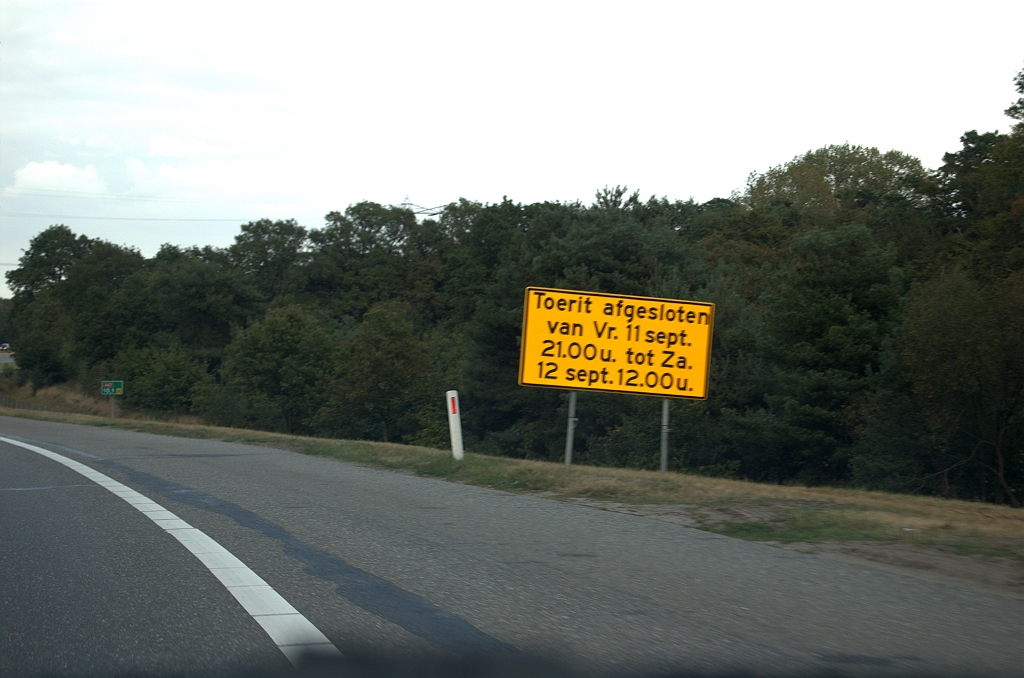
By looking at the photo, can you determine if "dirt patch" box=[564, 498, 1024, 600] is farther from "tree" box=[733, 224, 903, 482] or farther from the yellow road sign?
"tree" box=[733, 224, 903, 482]

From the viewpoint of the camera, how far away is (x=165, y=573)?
20.8 feet

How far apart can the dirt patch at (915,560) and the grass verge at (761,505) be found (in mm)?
67

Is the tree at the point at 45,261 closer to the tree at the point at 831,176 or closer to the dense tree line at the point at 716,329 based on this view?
the dense tree line at the point at 716,329

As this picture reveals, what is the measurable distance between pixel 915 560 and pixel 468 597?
3727mm

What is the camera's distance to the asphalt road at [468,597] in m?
4.61

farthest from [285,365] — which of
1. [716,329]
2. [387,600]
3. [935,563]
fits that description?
[387,600]

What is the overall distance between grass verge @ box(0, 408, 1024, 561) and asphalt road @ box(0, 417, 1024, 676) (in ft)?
3.19

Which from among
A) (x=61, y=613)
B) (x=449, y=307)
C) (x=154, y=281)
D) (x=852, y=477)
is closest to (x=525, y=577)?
(x=61, y=613)

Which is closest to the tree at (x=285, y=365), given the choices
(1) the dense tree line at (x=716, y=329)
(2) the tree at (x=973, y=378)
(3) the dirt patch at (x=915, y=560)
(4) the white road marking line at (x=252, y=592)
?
(1) the dense tree line at (x=716, y=329)

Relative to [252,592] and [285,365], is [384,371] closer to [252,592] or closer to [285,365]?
[285,365]

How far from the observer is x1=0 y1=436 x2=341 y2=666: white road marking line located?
465 cm

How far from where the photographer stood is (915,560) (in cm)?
718

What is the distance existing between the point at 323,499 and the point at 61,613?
5027mm

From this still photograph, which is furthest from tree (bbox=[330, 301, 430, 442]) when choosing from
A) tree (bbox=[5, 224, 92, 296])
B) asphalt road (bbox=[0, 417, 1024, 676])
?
tree (bbox=[5, 224, 92, 296])
